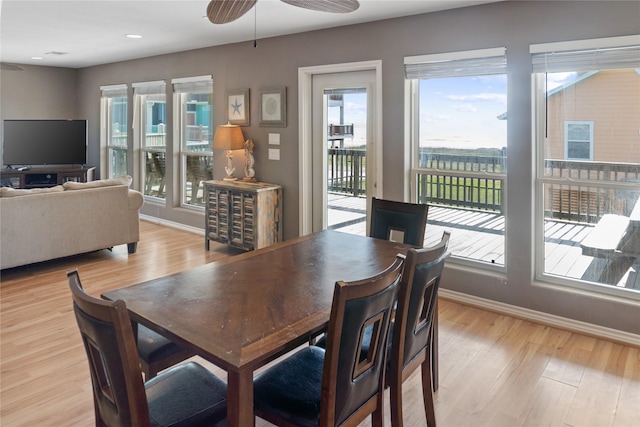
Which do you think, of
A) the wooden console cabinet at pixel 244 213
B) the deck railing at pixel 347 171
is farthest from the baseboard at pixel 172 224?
the deck railing at pixel 347 171

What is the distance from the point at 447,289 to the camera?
4020 mm

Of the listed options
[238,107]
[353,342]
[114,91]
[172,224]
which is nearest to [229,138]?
[238,107]

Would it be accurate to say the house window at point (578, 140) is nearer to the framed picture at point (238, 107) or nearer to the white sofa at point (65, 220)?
the framed picture at point (238, 107)

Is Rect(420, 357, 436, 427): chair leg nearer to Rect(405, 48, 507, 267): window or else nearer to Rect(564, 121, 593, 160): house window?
Rect(405, 48, 507, 267): window

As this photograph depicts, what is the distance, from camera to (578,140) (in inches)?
133

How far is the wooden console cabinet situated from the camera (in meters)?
4.98

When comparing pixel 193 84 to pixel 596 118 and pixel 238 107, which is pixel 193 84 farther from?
pixel 596 118

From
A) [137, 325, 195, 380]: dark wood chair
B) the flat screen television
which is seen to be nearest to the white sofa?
[137, 325, 195, 380]: dark wood chair

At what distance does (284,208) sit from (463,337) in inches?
104

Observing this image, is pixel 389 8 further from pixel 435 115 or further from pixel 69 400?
pixel 69 400

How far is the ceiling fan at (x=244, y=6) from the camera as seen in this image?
2.33 metres

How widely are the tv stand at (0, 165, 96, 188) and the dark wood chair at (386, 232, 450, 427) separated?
23.7 ft

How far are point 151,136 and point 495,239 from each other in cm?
540

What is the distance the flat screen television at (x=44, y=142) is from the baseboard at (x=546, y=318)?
679cm
